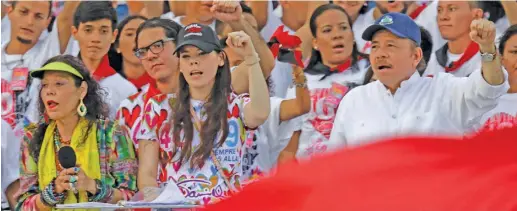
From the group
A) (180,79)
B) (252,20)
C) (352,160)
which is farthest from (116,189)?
(352,160)

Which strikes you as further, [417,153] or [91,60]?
[91,60]

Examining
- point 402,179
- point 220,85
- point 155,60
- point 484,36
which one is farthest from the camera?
point 155,60

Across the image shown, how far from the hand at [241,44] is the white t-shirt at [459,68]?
643 millimetres

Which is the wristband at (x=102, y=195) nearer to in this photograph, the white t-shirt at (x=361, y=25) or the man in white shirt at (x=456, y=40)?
the white t-shirt at (x=361, y=25)

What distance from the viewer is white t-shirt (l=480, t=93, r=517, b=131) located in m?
3.35

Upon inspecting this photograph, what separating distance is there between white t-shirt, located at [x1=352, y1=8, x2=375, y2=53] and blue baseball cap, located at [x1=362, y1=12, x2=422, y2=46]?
0.36 feet

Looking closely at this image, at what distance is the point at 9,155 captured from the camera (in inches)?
141

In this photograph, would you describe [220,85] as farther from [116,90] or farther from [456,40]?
[456,40]

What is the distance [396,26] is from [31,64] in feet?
4.57

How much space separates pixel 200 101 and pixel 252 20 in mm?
371

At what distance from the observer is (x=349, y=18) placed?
3594mm

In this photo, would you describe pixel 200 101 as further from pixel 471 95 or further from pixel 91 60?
pixel 471 95

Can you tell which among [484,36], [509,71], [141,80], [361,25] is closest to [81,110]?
[141,80]

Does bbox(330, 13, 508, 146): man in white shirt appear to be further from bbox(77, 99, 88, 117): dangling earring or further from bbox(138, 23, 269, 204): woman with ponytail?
bbox(77, 99, 88, 117): dangling earring
